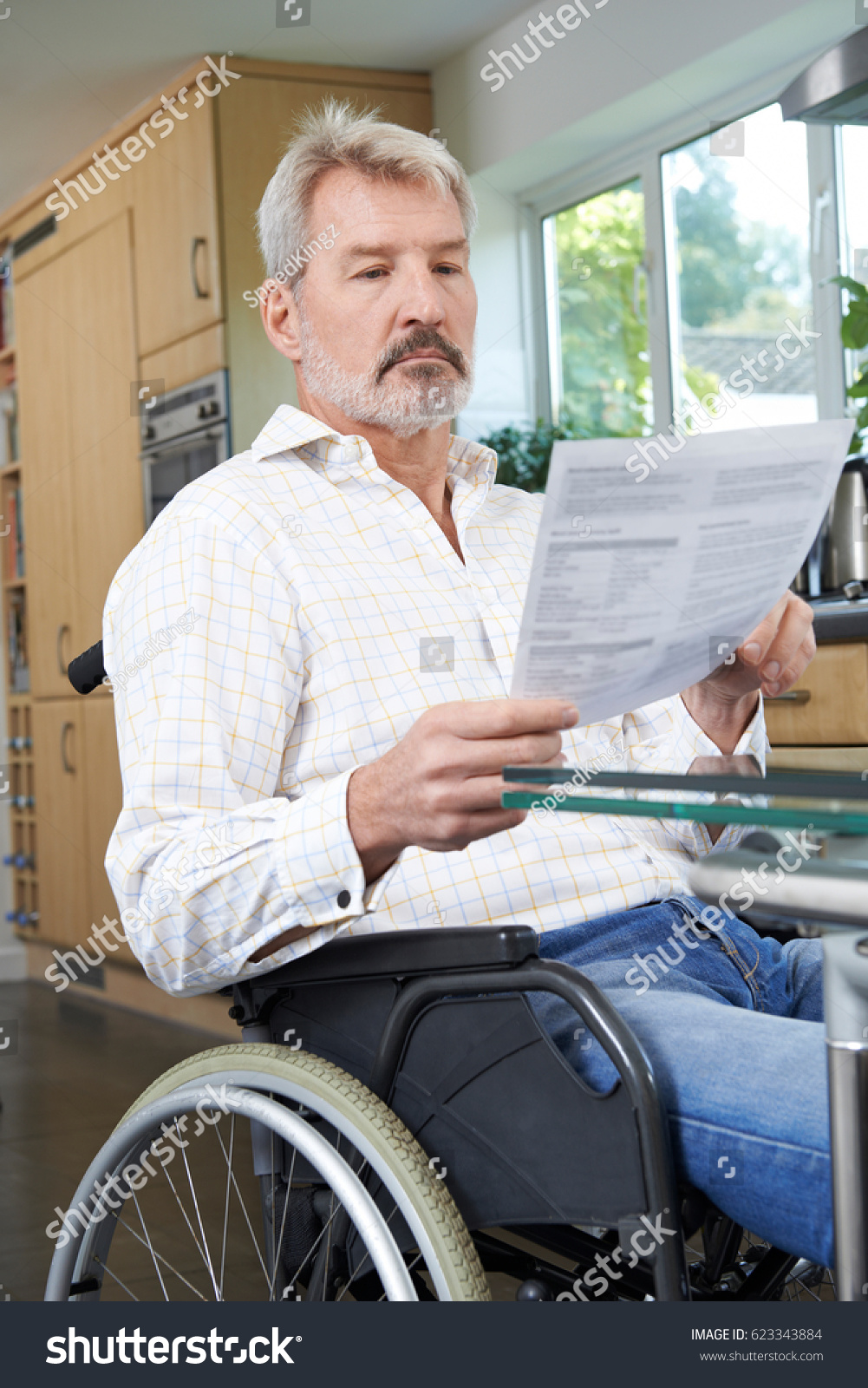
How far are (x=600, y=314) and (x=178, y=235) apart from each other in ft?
3.93

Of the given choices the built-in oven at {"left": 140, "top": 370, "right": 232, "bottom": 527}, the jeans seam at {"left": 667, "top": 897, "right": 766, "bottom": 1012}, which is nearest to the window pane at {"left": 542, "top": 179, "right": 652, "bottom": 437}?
the built-in oven at {"left": 140, "top": 370, "right": 232, "bottom": 527}

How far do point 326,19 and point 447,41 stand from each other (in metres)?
0.39

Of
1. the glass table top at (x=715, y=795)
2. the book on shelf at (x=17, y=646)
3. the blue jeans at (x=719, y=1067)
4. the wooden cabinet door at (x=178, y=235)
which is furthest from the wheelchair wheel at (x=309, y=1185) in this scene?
the book on shelf at (x=17, y=646)

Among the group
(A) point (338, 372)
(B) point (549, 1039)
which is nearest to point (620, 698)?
(B) point (549, 1039)

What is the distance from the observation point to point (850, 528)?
2.49 meters

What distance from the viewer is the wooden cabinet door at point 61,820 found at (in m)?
4.52

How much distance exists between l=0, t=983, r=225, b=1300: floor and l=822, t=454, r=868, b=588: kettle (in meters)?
1.77

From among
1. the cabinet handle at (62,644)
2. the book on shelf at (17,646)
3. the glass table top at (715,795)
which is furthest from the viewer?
the book on shelf at (17,646)

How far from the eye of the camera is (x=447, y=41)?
3.65 m

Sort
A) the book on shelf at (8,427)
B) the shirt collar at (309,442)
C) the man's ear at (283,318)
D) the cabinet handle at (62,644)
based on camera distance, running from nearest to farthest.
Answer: the shirt collar at (309,442) → the man's ear at (283,318) → the cabinet handle at (62,644) → the book on shelf at (8,427)

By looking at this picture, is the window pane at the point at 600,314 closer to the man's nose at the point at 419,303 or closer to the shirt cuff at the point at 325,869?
the man's nose at the point at 419,303

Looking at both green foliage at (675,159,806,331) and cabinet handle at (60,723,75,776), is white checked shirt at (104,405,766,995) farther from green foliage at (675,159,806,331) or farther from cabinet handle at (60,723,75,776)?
cabinet handle at (60,723,75,776)

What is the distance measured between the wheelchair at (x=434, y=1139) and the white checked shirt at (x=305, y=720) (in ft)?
0.19

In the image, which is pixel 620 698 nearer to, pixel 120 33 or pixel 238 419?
pixel 238 419
